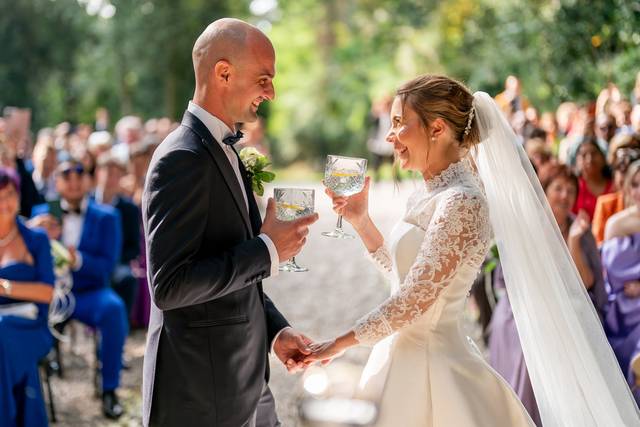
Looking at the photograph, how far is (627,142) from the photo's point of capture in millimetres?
6852

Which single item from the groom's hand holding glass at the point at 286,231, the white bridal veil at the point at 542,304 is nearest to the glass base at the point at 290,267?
the groom's hand holding glass at the point at 286,231

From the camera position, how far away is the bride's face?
11.4 ft

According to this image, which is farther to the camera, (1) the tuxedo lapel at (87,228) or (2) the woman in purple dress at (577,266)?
(1) the tuxedo lapel at (87,228)

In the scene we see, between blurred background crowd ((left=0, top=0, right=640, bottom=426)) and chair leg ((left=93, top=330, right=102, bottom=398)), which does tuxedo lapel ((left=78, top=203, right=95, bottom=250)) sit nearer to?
blurred background crowd ((left=0, top=0, right=640, bottom=426))

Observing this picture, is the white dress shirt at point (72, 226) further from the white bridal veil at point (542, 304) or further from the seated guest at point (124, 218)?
the white bridal veil at point (542, 304)

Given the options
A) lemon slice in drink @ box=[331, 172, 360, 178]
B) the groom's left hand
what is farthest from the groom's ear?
the groom's left hand

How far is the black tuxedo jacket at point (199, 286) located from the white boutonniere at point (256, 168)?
0.34 metres

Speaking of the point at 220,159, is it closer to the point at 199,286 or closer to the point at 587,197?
the point at 199,286

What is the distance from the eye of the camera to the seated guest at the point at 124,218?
823 centimetres

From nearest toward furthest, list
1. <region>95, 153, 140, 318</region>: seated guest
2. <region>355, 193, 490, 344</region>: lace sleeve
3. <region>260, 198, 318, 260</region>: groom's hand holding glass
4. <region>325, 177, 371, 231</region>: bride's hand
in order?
<region>260, 198, 318, 260</region>: groom's hand holding glass → <region>355, 193, 490, 344</region>: lace sleeve → <region>325, 177, 371, 231</region>: bride's hand → <region>95, 153, 140, 318</region>: seated guest

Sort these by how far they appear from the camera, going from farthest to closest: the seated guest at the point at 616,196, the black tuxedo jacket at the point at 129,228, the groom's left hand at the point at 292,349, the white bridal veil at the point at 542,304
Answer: the black tuxedo jacket at the point at 129,228, the seated guest at the point at 616,196, the white bridal veil at the point at 542,304, the groom's left hand at the point at 292,349

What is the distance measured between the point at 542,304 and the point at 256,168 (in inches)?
54.5

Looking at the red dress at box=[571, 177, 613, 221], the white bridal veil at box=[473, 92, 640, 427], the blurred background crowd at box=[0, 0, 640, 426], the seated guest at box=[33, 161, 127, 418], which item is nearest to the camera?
A: the white bridal veil at box=[473, 92, 640, 427]

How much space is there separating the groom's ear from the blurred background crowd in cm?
310
